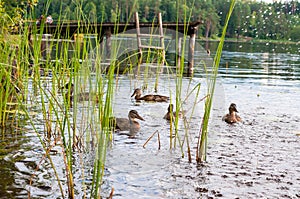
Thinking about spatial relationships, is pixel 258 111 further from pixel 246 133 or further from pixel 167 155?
pixel 167 155

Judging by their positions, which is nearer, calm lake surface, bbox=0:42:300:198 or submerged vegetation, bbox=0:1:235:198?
submerged vegetation, bbox=0:1:235:198

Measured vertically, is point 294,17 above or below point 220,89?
above

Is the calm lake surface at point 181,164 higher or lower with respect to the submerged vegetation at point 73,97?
lower

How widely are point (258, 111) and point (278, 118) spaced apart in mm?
907

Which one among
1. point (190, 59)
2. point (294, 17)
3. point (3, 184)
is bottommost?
Answer: point (3, 184)

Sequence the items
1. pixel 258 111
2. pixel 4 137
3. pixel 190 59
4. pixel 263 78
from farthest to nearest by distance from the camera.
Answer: pixel 190 59
pixel 263 78
pixel 258 111
pixel 4 137

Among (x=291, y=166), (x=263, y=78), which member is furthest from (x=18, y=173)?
(x=263, y=78)

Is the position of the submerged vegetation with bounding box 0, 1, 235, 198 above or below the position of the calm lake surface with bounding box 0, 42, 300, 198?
above

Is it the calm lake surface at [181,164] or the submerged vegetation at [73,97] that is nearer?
the submerged vegetation at [73,97]

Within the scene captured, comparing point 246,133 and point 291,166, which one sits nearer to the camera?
point 291,166

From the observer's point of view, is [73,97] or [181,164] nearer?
[73,97]

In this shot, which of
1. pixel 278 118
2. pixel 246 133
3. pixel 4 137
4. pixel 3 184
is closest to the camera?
pixel 3 184

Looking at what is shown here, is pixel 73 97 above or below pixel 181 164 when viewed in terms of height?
above

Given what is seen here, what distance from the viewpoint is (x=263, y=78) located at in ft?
65.5
